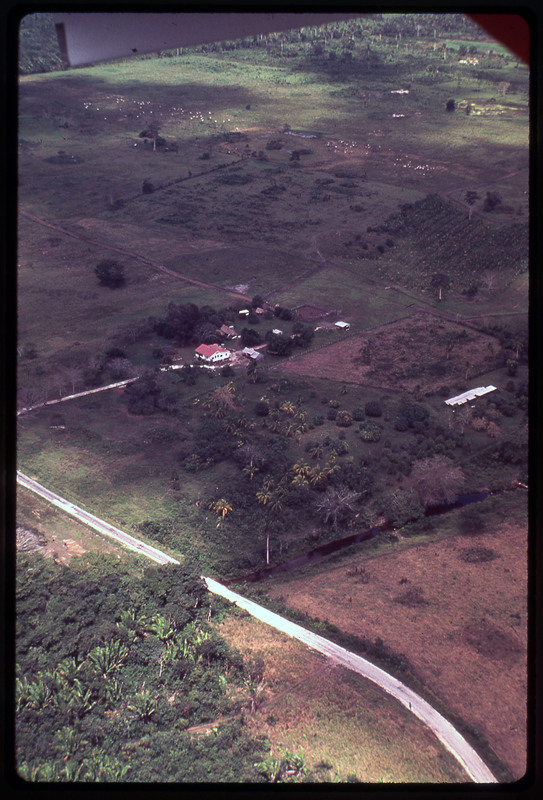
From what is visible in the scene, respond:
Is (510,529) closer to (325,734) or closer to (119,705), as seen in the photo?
(325,734)

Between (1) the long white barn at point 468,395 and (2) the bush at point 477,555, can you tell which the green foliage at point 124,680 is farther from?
(1) the long white barn at point 468,395

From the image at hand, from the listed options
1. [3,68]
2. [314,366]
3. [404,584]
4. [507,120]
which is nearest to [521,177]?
[507,120]

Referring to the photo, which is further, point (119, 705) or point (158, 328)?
point (158, 328)

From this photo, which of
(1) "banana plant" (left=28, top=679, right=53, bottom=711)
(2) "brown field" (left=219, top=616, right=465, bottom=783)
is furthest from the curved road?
(1) "banana plant" (left=28, top=679, right=53, bottom=711)

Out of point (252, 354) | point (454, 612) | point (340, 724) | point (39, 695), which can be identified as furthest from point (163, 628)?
point (252, 354)

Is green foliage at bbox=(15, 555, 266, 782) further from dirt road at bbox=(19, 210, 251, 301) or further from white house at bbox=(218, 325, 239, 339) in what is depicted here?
dirt road at bbox=(19, 210, 251, 301)

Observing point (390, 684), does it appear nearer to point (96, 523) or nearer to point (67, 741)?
point (67, 741)
